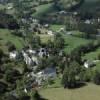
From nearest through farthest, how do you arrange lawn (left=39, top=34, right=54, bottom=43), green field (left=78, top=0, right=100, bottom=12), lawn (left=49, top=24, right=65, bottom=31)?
lawn (left=39, top=34, right=54, bottom=43), lawn (left=49, top=24, right=65, bottom=31), green field (left=78, top=0, right=100, bottom=12)

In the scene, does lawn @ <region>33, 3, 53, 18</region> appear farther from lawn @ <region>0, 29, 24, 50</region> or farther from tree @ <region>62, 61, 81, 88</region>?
tree @ <region>62, 61, 81, 88</region>

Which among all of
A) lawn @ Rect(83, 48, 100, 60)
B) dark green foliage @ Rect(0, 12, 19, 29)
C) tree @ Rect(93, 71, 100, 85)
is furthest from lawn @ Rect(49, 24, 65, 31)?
tree @ Rect(93, 71, 100, 85)

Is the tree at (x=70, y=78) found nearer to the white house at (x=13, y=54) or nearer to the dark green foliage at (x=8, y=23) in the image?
the white house at (x=13, y=54)

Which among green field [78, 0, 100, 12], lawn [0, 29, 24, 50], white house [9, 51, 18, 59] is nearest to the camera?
white house [9, 51, 18, 59]

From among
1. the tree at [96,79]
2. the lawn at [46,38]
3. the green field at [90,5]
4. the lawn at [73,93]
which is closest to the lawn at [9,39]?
the lawn at [46,38]

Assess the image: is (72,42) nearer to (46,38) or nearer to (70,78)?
(46,38)

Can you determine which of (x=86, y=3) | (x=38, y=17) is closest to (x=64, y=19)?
(x=38, y=17)

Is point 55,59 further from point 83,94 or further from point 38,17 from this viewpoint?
point 38,17

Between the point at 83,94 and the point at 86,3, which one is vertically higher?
the point at 86,3
